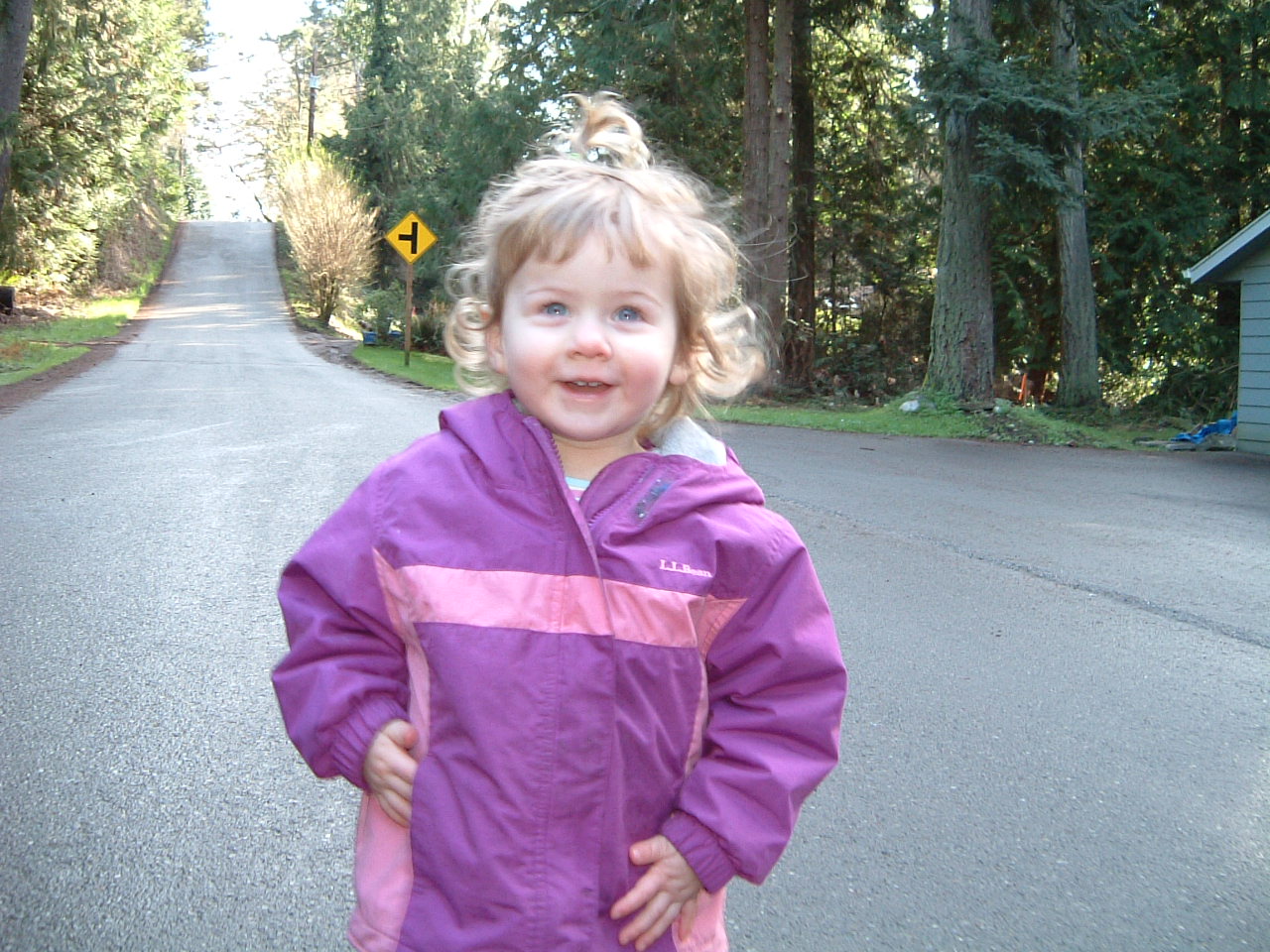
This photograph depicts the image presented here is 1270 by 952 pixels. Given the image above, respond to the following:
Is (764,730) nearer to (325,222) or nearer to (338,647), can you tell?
(338,647)

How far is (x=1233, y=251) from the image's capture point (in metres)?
15.6

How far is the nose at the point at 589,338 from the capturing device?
1.73 m

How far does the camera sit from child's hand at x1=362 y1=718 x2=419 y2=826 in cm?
167

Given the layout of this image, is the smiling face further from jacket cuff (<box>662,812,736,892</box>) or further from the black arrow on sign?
the black arrow on sign

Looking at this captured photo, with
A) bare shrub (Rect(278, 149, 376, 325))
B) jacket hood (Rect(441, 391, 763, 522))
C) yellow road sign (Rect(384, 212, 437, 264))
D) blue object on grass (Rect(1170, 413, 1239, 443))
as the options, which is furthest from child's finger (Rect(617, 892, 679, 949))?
bare shrub (Rect(278, 149, 376, 325))

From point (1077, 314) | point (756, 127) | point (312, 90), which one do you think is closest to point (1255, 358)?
point (1077, 314)

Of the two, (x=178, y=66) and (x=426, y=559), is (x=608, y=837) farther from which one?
(x=178, y=66)

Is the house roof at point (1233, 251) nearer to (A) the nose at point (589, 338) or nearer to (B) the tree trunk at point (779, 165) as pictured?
(B) the tree trunk at point (779, 165)

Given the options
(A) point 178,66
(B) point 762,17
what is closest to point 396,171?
(A) point 178,66

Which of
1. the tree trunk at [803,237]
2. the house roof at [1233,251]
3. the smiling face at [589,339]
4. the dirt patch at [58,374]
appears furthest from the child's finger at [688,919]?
the tree trunk at [803,237]

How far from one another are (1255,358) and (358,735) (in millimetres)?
16440

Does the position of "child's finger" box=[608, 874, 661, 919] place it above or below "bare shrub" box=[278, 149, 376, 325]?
below

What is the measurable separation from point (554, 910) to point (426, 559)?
1.66 ft

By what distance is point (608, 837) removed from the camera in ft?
5.31
